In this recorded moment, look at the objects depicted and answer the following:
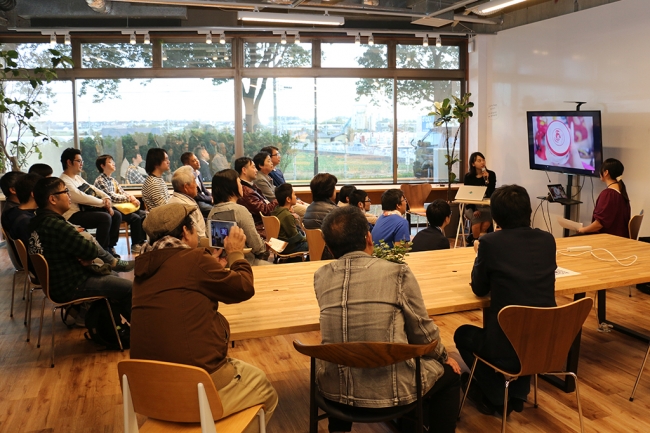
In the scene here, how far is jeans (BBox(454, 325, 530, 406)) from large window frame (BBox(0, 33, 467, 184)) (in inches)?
267

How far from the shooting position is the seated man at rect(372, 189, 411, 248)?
4.79 metres

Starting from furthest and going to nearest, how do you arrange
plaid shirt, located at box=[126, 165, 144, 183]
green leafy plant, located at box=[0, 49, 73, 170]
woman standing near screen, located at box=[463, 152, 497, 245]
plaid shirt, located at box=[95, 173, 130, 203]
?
1. plaid shirt, located at box=[126, 165, 144, 183]
2. green leafy plant, located at box=[0, 49, 73, 170]
3. woman standing near screen, located at box=[463, 152, 497, 245]
4. plaid shirt, located at box=[95, 173, 130, 203]

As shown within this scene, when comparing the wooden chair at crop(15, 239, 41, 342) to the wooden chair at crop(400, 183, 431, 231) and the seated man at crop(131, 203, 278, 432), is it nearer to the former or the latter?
the seated man at crop(131, 203, 278, 432)

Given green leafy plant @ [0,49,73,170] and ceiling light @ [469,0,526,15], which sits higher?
ceiling light @ [469,0,526,15]

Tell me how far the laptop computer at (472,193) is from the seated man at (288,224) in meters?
3.11

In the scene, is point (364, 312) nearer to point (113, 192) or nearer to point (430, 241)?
point (430, 241)

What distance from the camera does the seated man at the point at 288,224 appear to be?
5.69 metres

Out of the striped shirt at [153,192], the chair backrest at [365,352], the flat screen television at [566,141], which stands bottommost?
the chair backrest at [365,352]

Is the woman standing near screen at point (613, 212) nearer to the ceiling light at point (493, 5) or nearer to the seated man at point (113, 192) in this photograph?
the ceiling light at point (493, 5)

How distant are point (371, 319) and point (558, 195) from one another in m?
5.91

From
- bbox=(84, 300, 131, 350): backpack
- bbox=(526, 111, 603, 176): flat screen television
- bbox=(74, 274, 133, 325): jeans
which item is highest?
bbox=(526, 111, 603, 176): flat screen television

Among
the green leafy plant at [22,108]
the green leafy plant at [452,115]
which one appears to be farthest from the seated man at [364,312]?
the green leafy plant at [22,108]

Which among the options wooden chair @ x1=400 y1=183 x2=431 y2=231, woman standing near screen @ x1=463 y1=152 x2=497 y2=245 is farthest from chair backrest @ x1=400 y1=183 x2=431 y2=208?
woman standing near screen @ x1=463 y1=152 x2=497 y2=245

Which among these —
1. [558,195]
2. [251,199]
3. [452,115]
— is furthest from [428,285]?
[452,115]
